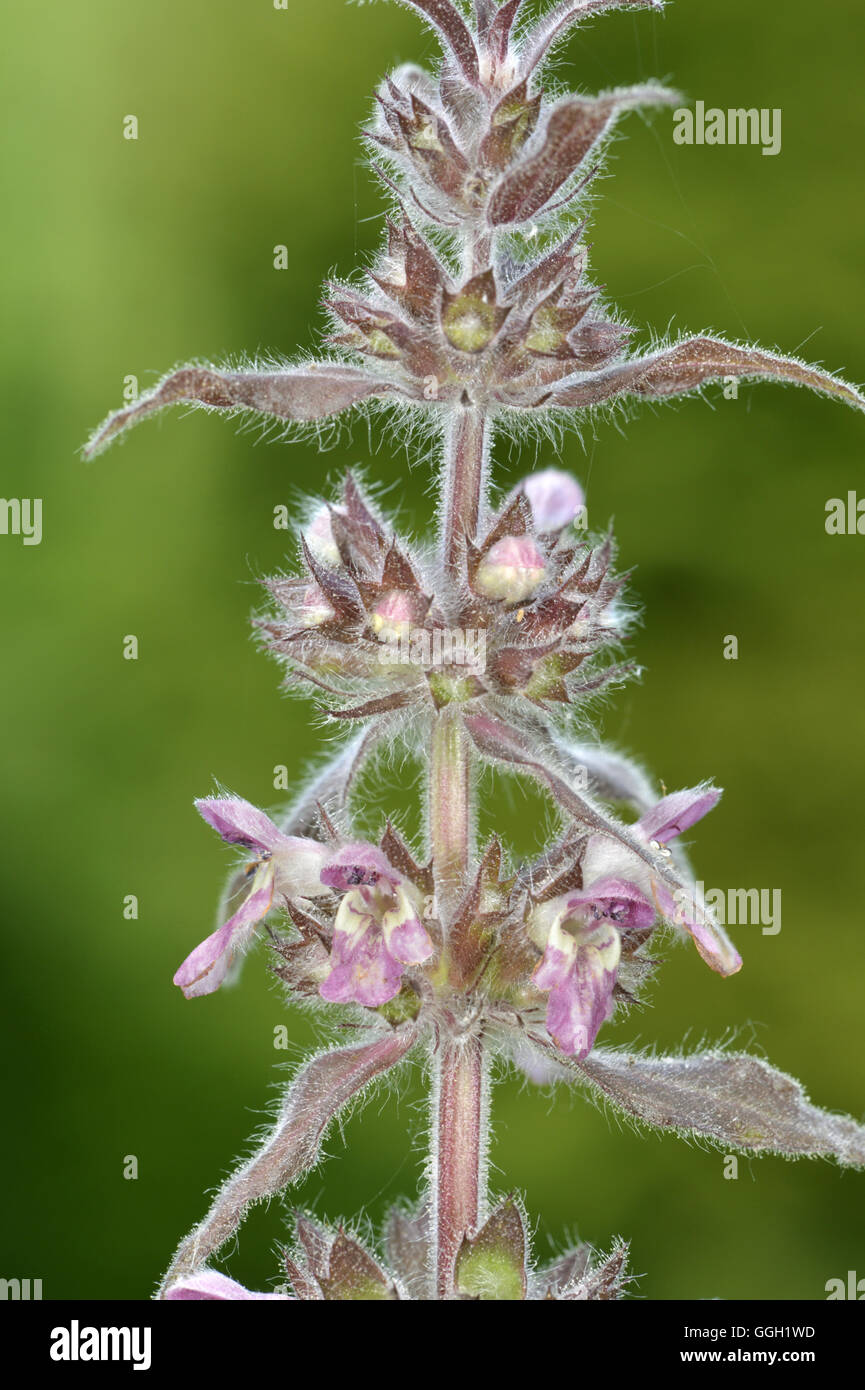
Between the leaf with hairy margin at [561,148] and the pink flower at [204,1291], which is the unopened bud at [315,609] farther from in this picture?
the pink flower at [204,1291]

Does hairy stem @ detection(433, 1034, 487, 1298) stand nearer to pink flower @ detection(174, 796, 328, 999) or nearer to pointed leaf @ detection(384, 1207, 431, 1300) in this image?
pointed leaf @ detection(384, 1207, 431, 1300)

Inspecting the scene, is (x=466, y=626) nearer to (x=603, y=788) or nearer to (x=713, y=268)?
(x=603, y=788)

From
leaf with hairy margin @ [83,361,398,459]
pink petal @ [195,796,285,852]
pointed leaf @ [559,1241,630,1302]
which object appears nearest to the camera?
leaf with hairy margin @ [83,361,398,459]

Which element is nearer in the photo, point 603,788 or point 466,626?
point 466,626

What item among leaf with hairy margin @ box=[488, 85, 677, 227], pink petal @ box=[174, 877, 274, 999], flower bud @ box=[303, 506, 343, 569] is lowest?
pink petal @ box=[174, 877, 274, 999]

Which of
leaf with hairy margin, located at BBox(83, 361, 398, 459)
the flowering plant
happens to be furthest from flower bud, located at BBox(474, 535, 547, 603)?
leaf with hairy margin, located at BBox(83, 361, 398, 459)

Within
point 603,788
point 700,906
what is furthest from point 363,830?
point 700,906

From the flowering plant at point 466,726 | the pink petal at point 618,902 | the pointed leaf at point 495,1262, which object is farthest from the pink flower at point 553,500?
the pointed leaf at point 495,1262

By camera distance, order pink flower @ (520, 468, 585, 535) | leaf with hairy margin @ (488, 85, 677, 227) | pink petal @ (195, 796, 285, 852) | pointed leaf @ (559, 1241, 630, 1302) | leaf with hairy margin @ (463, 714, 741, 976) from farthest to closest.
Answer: pink flower @ (520, 468, 585, 535)
pink petal @ (195, 796, 285, 852)
pointed leaf @ (559, 1241, 630, 1302)
leaf with hairy margin @ (463, 714, 741, 976)
leaf with hairy margin @ (488, 85, 677, 227)
